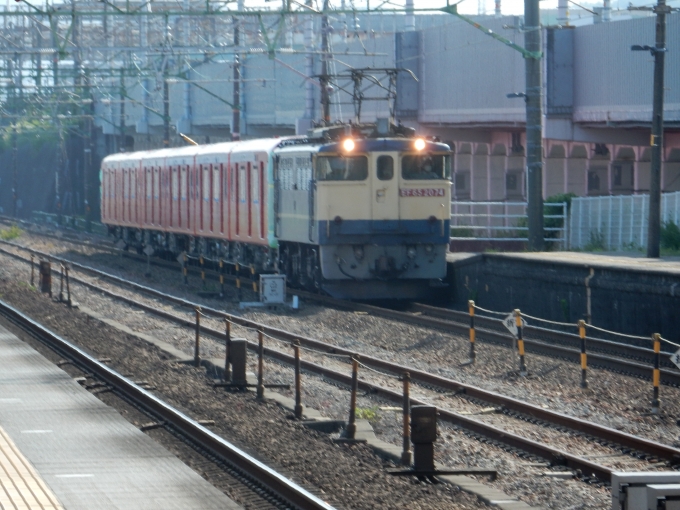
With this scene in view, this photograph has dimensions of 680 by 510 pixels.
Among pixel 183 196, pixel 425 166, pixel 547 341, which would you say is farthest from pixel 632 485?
pixel 183 196

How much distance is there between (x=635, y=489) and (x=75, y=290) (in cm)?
2512

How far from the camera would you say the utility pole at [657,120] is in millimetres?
21234

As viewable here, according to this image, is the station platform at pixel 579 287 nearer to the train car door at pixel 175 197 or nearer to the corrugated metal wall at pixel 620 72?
the corrugated metal wall at pixel 620 72

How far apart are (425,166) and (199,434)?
13.0m

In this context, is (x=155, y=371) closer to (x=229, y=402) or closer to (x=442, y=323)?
(x=229, y=402)

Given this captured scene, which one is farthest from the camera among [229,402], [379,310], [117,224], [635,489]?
[117,224]

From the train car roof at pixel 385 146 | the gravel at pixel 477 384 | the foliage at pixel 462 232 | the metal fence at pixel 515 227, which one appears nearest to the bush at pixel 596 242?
the metal fence at pixel 515 227

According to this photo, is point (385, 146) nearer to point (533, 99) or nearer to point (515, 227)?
point (533, 99)

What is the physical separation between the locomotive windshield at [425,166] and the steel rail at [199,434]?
25.3 feet

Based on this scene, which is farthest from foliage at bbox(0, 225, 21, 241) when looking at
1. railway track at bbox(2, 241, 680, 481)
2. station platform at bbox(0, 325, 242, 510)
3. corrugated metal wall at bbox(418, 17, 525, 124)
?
station platform at bbox(0, 325, 242, 510)

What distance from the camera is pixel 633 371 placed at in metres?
14.7

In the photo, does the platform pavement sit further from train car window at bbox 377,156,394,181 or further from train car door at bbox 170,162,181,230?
train car door at bbox 170,162,181,230

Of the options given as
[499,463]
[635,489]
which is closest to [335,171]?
→ [499,463]

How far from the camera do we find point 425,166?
23.4 metres
